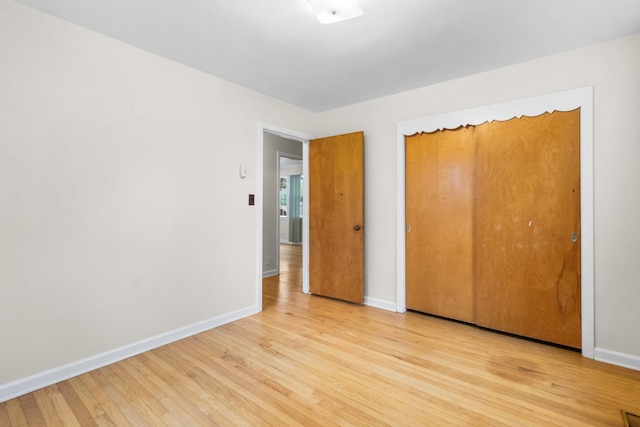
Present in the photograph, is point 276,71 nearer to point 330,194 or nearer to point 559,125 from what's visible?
point 330,194

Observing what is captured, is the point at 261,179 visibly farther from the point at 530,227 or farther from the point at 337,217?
the point at 530,227

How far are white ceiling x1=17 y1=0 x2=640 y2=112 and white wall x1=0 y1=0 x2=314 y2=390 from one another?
25cm

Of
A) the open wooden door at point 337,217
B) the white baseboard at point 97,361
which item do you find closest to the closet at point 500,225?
the open wooden door at point 337,217

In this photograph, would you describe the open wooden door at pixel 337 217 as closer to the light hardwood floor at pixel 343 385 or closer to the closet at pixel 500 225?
the closet at pixel 500 225

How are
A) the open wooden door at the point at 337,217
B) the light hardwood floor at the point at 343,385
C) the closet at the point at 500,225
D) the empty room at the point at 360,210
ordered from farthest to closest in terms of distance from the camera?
the open wooden door at the point at 337,217 < the closet at the point at 500,225 < the empty room at the point at 360,210 < the light hardwood floor at the point at 343,385

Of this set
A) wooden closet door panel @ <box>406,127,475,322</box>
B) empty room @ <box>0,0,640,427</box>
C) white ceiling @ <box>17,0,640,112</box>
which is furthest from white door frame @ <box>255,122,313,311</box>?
wooden closet door panel @ <box>406,127,475,322</box>

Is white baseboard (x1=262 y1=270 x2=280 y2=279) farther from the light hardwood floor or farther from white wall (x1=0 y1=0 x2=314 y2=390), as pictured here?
the light hardwood floor

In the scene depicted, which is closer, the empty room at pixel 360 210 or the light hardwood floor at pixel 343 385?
the light hardwood floor at pixel 343 385

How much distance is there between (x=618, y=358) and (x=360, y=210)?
242 cm

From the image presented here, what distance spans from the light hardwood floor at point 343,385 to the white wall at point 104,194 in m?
0.36

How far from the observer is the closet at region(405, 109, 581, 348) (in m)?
2.40

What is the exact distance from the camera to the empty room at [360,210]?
182 cm

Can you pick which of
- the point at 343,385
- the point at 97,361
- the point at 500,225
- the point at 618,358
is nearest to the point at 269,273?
the point at 97,361

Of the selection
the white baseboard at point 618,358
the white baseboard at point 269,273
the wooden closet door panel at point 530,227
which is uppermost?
the wooden closet door panel at point 530,227
